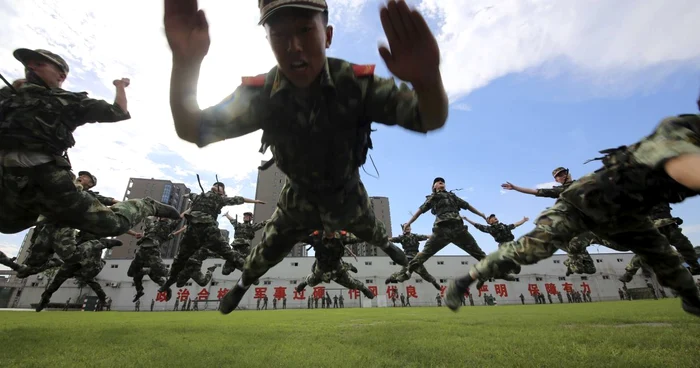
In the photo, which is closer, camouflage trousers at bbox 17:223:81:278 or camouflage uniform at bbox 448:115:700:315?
camouflage uniform at bbox 448:115:700:315

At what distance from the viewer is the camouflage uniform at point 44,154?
11.8ft

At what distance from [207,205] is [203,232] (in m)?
0.85

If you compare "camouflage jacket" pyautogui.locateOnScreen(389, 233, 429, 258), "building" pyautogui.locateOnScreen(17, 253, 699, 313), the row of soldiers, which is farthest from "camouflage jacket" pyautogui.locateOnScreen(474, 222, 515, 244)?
"building" pyautogui.locateOnScreen(17, 253, 699, 313)

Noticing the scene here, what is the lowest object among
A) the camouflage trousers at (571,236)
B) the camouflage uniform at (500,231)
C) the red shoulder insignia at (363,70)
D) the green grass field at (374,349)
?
the green grass field at (374,349)

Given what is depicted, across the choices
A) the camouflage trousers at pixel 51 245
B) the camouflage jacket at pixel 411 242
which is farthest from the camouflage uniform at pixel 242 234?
the camouflage jacket at pixel 411 242

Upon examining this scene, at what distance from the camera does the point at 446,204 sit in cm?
991

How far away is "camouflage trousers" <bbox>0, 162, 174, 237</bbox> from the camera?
3.62 meters

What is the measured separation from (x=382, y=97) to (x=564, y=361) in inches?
109

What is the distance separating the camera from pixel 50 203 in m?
3.78

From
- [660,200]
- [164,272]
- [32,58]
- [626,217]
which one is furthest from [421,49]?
[164,272]

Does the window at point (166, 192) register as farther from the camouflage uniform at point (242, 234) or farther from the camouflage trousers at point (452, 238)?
the camouflage trousers at point (452, 238)

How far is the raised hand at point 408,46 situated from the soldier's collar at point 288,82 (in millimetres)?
728

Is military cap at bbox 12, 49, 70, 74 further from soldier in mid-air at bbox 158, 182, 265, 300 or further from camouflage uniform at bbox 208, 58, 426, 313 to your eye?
soldier in mid-air at bbox 158, 182, 265, 300

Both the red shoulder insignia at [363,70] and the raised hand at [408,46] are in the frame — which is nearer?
the raised hand at [408,46]
